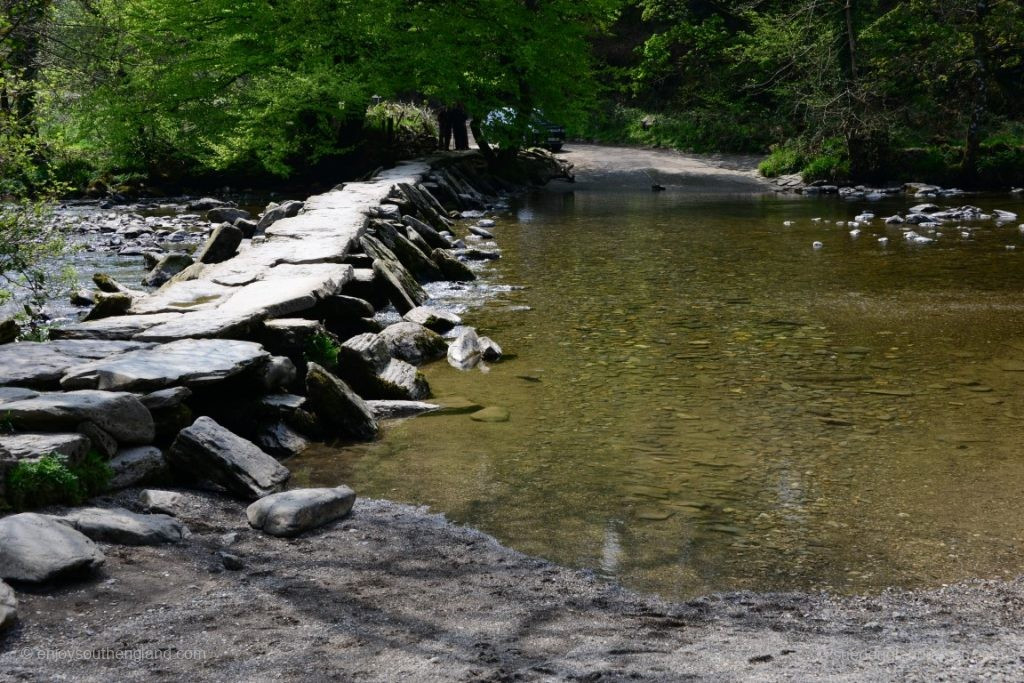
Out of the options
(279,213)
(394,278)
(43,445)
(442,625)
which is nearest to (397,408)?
(43,445)

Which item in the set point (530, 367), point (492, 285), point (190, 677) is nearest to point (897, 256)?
point (492, 285)

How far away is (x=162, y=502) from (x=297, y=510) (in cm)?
68

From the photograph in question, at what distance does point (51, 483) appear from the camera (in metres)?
4.55

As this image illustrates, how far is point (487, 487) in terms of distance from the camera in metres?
5.46

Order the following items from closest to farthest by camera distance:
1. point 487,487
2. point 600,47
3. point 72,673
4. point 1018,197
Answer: point 72,673, point 487,487, point 1018,197, point 600,47

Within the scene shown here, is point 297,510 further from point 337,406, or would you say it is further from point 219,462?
point 337,406

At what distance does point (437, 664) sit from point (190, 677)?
2.60 ft

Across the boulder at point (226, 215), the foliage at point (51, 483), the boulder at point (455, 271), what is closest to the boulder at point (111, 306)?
the foliage at point (51, 483)

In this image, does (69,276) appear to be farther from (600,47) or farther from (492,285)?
(600,47)

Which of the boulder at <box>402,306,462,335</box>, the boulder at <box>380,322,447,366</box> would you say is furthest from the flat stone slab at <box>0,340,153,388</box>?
the boulder at <box>402,306,462,335</box>

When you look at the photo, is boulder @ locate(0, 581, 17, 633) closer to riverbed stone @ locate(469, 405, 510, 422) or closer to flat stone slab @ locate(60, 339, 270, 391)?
flat stone slab @ locate(60, 339, 270, 391)

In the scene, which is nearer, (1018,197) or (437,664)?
(437,664)

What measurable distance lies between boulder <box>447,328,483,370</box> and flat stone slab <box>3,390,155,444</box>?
126 inches

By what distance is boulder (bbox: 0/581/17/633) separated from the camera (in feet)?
11.3
